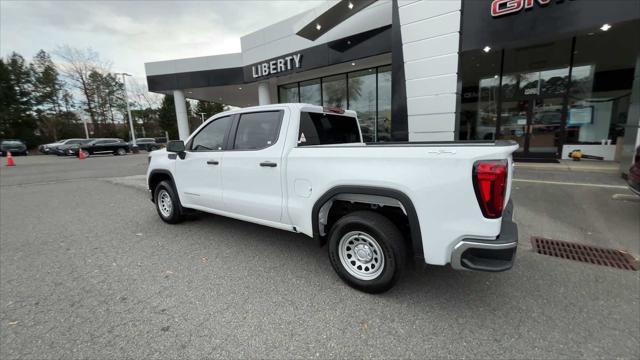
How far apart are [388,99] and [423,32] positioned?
462 centimetres

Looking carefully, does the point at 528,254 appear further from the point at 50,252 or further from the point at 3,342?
the point at 50,252

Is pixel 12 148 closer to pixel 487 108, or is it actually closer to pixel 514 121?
pixel 487 108

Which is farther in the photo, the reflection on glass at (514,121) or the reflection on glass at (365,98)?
the reflection on glass at (365,98)

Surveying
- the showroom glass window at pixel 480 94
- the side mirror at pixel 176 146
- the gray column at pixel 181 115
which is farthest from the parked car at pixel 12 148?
the showroom glass window at pixel 480 94

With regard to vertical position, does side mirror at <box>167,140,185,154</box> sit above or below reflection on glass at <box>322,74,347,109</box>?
below

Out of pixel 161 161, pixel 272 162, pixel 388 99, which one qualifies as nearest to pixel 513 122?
pixel 388 99

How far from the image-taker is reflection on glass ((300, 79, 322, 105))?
579 inches

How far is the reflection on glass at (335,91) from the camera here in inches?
540

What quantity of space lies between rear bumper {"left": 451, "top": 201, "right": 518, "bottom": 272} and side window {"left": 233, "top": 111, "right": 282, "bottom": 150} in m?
2.23

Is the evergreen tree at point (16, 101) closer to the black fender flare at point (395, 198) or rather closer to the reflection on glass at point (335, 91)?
the reflection on glass at point (335, 91)

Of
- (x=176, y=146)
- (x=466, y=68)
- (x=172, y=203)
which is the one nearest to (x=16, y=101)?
(x=172, y=203)

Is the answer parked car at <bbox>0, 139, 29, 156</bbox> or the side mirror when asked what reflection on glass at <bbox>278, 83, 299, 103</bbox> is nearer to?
the side mirror

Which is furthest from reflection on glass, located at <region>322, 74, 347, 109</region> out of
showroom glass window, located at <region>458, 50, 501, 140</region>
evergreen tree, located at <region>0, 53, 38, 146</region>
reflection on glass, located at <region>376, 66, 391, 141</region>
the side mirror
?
evergreen tree, located at <region>0, 53, 38, 146</region>

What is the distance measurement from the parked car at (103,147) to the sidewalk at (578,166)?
105 ft
